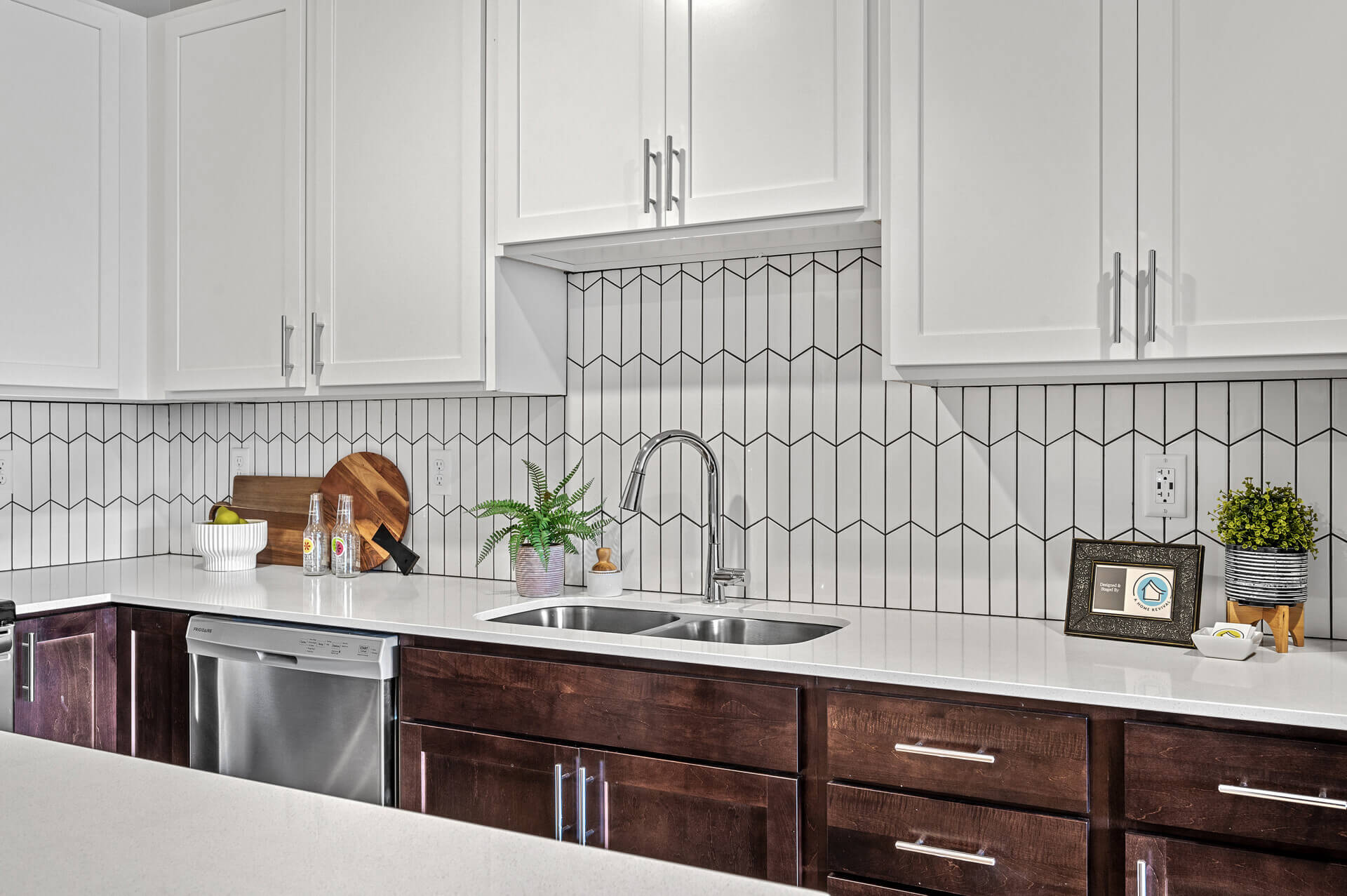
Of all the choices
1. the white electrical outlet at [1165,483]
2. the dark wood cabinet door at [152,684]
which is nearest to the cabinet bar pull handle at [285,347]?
the dark wood cabinet door at [152,684]

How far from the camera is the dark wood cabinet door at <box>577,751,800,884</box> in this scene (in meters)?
1.75

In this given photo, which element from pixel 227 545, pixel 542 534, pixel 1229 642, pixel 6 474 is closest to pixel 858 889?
pixel 1229 642

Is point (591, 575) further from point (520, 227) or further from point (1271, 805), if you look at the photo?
point (1271, 805)

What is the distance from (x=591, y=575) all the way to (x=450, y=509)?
0.60m

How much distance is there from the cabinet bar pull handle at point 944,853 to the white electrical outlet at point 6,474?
8.77ft

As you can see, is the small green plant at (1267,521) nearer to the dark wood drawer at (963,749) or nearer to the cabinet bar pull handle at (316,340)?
the dark wood drawer at (963,749)

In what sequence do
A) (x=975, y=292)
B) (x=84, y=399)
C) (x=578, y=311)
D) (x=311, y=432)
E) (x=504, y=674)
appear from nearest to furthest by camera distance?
(x=975, y=292)
(x=504, y=674)
(x=578, y=311)
(x=84, y=399)
(x=311, y=432)

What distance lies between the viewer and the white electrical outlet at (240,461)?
3244mm

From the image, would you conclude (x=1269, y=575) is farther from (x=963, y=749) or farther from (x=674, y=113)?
(x=674, y=113)

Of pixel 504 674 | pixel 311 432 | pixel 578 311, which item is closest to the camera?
pixel 504 674

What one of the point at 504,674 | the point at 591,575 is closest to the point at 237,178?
the point at 591,575

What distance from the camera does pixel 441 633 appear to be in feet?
6.82

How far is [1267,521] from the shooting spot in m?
1.82

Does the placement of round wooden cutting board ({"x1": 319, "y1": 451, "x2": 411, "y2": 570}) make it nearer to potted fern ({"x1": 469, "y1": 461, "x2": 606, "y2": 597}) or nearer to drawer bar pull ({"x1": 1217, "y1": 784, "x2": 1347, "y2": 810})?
potted fern ({"x1": 469, "y1": 461, "x2": 606, "y2": 597})
